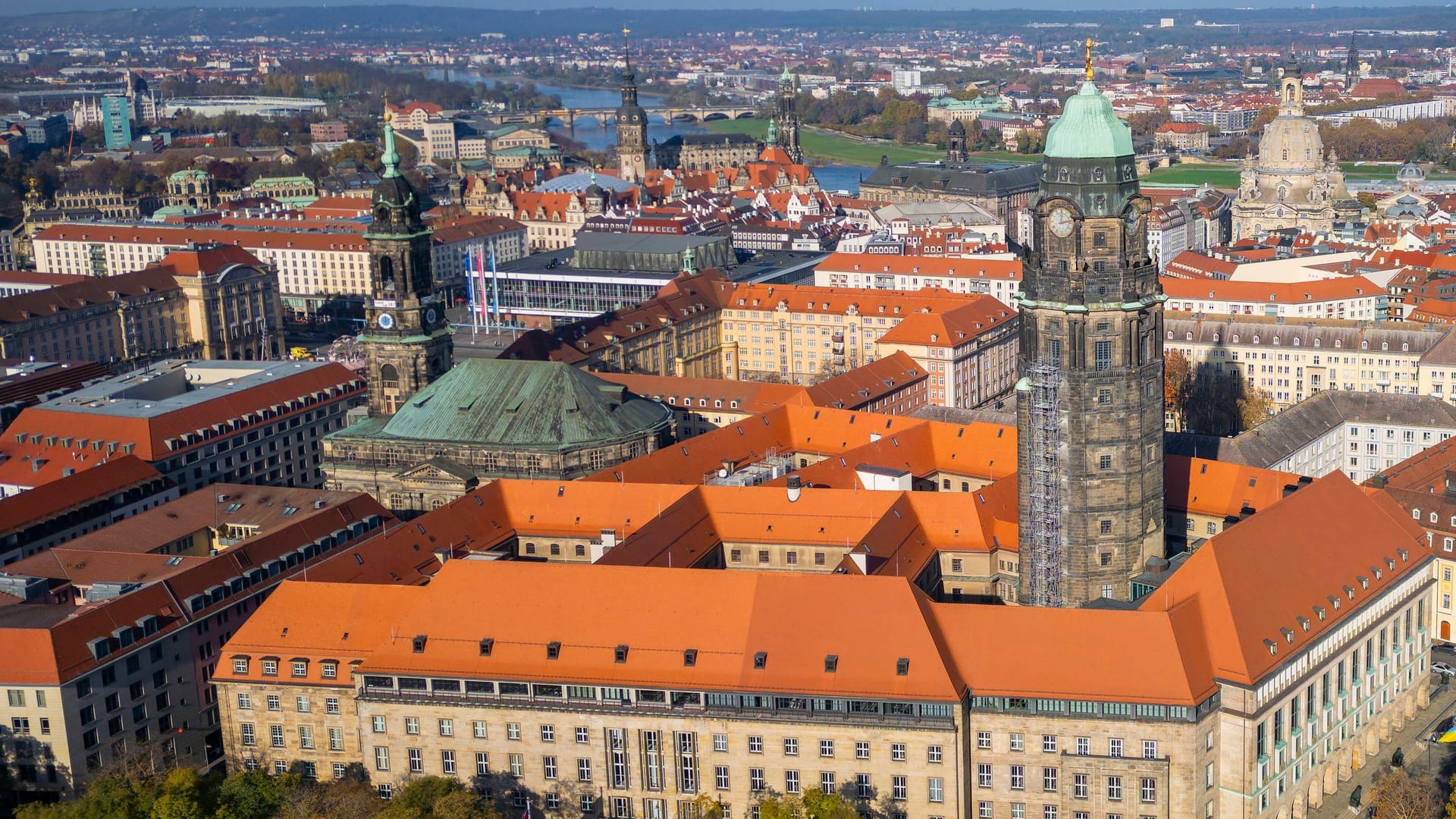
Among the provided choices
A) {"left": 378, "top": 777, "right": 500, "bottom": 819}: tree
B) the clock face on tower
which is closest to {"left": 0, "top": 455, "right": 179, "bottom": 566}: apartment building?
{"left": 378, "top": 777, "right": 500, "bottom": 819}: tree

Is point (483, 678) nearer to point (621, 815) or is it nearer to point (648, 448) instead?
point (621, 815)

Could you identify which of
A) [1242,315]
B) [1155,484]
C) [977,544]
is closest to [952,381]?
[1242,315]

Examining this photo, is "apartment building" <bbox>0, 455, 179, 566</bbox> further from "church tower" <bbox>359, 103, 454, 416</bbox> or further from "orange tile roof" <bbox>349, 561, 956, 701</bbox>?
"orange tile roof" <bbox>349, 561, 956, 701</bbox>

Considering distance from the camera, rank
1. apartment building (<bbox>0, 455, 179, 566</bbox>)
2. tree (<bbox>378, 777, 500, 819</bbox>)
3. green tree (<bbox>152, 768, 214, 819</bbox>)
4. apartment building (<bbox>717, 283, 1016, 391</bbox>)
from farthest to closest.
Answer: apartment building (<bbox>717, 283, 1016, 391</bbox>), apartment building (<bbox>0, 455, 179, 566</bbox>), green tree (<bbox>152, 768, 214, 819</bbox>), tree (<bbox>378, 777, 500, 819</bbox>)

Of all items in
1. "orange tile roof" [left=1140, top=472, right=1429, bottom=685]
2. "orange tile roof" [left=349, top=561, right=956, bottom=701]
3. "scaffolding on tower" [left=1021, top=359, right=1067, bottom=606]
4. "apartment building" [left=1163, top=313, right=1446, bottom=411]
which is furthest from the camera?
"apartment building" [left=1163, top=313, right=1446, bottom=411]

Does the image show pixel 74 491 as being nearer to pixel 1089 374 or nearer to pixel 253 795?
pixel 253 795

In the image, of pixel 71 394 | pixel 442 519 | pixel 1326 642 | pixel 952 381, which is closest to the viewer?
pixel 1326 642
